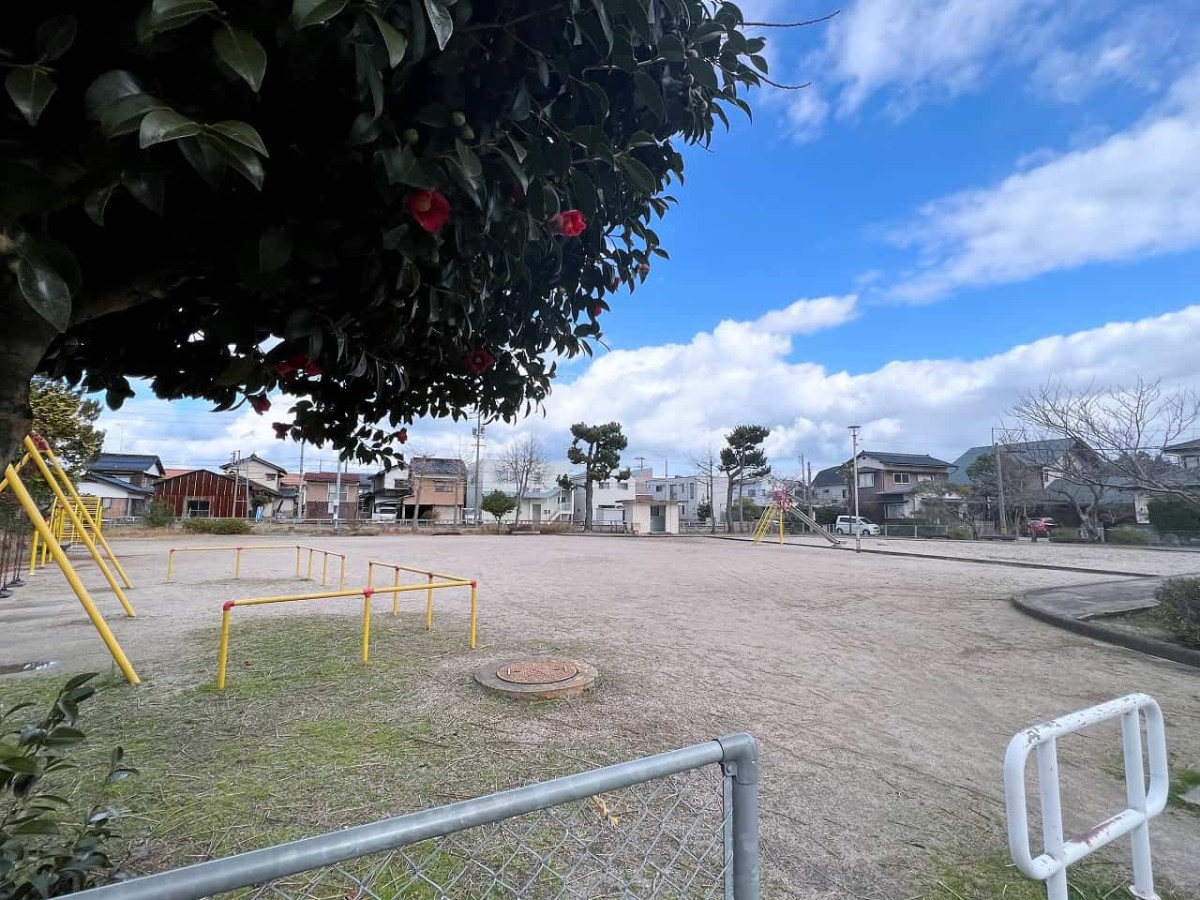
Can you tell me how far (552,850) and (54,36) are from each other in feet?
9.93

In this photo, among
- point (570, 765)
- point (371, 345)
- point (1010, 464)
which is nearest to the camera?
point (371, 345)

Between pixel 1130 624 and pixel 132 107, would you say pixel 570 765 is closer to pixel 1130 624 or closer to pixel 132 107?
pixel 132 107

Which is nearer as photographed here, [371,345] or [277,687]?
[371,345]

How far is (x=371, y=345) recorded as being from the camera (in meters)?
2.24

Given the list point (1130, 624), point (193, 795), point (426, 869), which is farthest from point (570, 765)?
point (1130, 624)

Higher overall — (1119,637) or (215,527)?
(215,527)

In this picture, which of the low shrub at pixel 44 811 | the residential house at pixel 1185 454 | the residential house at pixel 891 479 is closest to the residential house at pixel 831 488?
the residential house at pixel 891 479

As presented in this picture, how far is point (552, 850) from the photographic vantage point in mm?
2615

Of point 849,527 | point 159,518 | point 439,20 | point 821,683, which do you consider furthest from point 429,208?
point 849,527

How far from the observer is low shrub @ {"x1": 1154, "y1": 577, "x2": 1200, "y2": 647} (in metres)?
6.34

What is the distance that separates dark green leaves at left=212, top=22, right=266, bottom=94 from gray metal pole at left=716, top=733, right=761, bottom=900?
1.54 meters

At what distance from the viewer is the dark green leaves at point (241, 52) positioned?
880 millimetres

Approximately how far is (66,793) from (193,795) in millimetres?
606

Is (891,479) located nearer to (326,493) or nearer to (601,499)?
(601,499)
